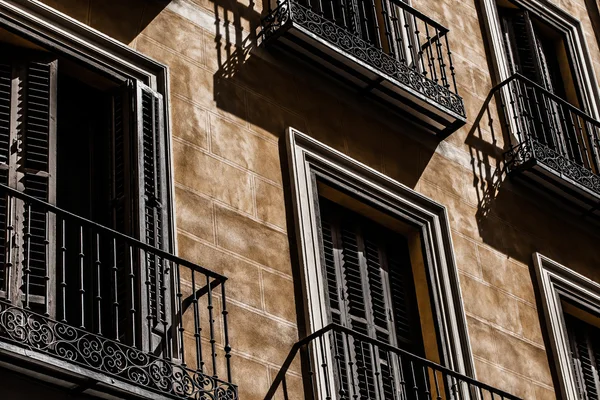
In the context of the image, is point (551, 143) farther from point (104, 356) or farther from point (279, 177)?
point (104, 356)

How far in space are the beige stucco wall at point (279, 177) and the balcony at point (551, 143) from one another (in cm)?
21

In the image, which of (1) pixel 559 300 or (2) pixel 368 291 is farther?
(1) pixel 559 300

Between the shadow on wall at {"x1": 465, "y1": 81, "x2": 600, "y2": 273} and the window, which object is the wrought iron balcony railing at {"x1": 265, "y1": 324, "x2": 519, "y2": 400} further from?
the shadow on wall at {"x1": 465, "y1": 81, "x2": 600, "y2": 273}

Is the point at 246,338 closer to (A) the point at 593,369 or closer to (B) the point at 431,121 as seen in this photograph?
(B) the point at 431,121

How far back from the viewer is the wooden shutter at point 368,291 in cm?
1259

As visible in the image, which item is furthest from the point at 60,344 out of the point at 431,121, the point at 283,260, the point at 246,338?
the point at 431,121

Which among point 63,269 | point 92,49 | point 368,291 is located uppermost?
point 92,49

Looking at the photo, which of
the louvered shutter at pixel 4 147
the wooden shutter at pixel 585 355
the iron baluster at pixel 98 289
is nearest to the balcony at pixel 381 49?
the wooden shutter at pixel 585 355

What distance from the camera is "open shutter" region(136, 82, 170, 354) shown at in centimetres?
1057

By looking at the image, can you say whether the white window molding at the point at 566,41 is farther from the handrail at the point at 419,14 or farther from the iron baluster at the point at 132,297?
the iron baluster at the point at 132,297

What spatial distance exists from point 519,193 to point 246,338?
508 centimetres

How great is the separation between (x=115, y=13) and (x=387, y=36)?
3.74m

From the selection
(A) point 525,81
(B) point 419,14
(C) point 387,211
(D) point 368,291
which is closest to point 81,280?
(D) point 368,291

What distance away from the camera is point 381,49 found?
1470 cm
